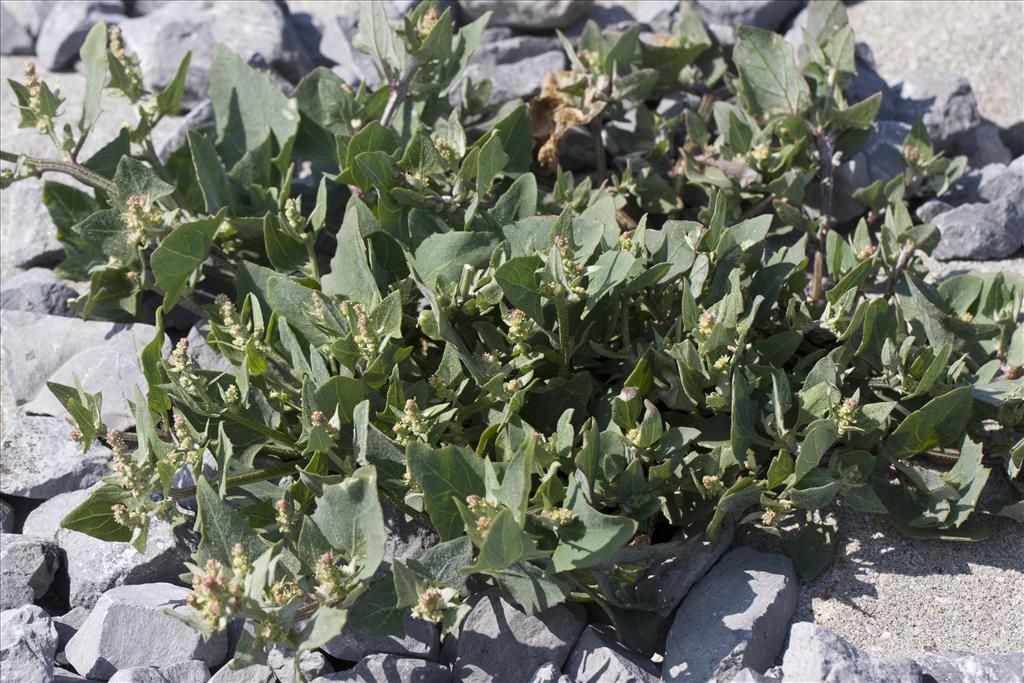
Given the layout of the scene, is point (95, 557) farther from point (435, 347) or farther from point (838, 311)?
point (838, 311)

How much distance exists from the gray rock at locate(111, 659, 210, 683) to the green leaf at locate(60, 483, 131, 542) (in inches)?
14.3

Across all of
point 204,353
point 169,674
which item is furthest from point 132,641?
point 204,353

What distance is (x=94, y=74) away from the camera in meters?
3.62

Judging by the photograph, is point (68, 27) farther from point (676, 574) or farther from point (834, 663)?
point (834, 663)

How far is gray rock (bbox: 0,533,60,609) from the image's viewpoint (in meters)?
3.16

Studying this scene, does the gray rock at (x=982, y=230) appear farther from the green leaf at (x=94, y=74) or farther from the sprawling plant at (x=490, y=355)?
the green leaf at (x=94, y=74)

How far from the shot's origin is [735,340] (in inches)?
118

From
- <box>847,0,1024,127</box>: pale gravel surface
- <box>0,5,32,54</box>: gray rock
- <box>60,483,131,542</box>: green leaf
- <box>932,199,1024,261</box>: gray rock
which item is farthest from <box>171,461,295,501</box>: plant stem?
<box>847,0,1024,127</box>: pale gravel surface

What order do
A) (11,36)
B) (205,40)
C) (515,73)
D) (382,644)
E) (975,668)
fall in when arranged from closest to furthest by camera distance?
(975,668) → (382,644) → (515,73) → (205,40) → (11,36)

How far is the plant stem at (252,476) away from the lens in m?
2.93

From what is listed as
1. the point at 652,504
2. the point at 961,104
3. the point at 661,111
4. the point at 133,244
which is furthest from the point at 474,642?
the point at 961,104

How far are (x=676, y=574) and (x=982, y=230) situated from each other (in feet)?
6.03

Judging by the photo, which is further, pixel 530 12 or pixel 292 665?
pixel 530 12

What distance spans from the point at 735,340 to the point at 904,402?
63 centimetres
